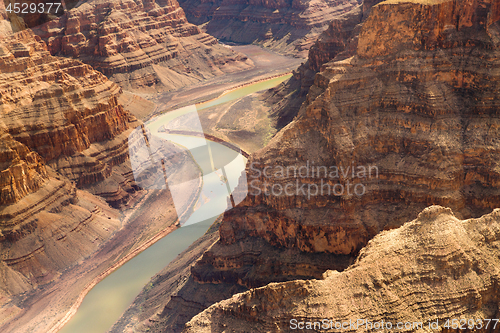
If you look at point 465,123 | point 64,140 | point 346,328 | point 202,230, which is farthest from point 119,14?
point 346,328

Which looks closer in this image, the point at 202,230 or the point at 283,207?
the point at 283,207

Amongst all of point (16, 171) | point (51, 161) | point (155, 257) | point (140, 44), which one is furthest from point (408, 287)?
point (140, 44)

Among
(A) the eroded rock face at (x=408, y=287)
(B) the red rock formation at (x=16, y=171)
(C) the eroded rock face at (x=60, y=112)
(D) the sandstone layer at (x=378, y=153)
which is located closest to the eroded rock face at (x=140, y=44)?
(C) the eroded rock face at (x=60, y=112)

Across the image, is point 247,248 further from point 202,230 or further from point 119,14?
point 119,14

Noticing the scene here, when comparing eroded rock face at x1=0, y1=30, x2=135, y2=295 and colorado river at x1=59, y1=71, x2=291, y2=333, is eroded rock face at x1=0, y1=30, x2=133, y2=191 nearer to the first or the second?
eroded rock face at x1=0, y1=30, x2=135, y2=295

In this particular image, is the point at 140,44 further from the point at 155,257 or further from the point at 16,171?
the point at 155,257
